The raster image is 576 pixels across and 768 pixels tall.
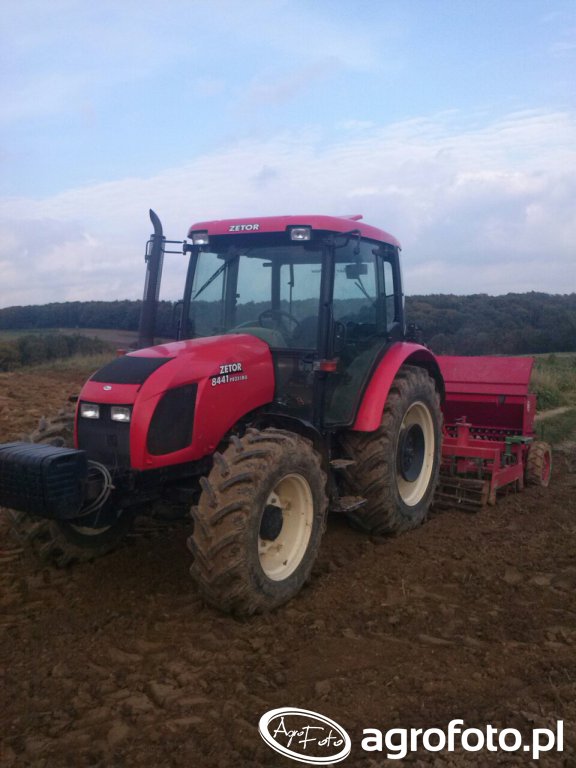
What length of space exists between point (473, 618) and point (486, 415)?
147 inches

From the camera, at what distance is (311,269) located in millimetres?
5168

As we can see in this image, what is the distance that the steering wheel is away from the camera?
5.16 meters

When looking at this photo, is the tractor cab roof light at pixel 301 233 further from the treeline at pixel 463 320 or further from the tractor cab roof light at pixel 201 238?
the treeline at pixel 463 320

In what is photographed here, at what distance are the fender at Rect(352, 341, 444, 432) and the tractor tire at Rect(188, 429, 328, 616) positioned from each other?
0.76 meters

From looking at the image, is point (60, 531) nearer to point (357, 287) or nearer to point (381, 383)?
point (381, 383)

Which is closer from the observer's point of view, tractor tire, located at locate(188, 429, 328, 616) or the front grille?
tractor tire, located at locate(188, 429, 328, 616)

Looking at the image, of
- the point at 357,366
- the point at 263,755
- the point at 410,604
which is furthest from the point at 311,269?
the point at 263,755

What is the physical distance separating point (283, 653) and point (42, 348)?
2000cm

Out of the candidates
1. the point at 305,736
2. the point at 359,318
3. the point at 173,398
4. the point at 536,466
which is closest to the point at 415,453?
the point at 359,318

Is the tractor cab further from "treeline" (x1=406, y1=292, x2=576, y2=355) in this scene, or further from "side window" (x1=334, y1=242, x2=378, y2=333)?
"treeline" (x1=406, y1=292, x2=576, y2=355)

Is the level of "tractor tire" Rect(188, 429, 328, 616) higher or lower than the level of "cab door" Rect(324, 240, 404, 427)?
lower

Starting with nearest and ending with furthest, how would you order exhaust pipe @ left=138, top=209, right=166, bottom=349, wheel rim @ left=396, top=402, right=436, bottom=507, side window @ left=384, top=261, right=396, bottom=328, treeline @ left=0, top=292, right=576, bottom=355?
exhaust pipe @ left=138, top=209, right=166, bottom=349
wheel rim @ left=396, top=402, right=436, bottom=507
side window @ left=384, top=261, right=396, bottom=328
treeline @ left=0, top=292, right=576, bottom=355

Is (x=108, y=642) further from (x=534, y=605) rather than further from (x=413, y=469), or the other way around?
(x=413, y=469)

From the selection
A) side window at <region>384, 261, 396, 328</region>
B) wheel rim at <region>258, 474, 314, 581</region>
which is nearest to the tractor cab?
side window at <region>384, 261, 396, 328</region>
